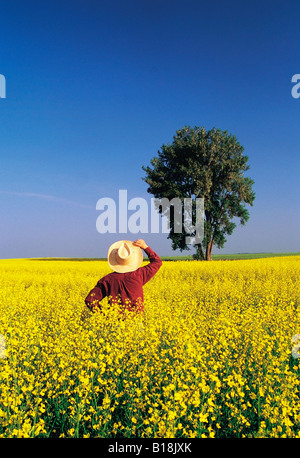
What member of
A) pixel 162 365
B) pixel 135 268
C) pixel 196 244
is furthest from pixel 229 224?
pixel 162 365

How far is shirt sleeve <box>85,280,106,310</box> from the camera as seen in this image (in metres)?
5.88

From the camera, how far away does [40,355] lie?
4.89 m

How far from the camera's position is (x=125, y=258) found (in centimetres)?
628

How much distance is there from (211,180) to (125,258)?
3309cm

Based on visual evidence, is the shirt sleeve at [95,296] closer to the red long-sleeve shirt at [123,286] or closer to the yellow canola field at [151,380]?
the red long-sleeve shirt at [123,286]

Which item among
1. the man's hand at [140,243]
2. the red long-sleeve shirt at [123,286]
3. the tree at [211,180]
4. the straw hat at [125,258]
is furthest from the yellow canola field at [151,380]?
the tree at [211,180]

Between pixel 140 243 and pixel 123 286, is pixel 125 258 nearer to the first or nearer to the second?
pixel 140 243

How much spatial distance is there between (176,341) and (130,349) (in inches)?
23.7

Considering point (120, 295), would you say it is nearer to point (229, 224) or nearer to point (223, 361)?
point (223, 361)

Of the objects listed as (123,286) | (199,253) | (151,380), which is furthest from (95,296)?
(199,253)

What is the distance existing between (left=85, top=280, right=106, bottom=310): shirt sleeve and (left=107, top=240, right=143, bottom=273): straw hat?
17.1 inches

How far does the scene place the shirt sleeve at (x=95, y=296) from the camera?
5.88 m

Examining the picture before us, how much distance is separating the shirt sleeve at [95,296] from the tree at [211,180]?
31.2 m
